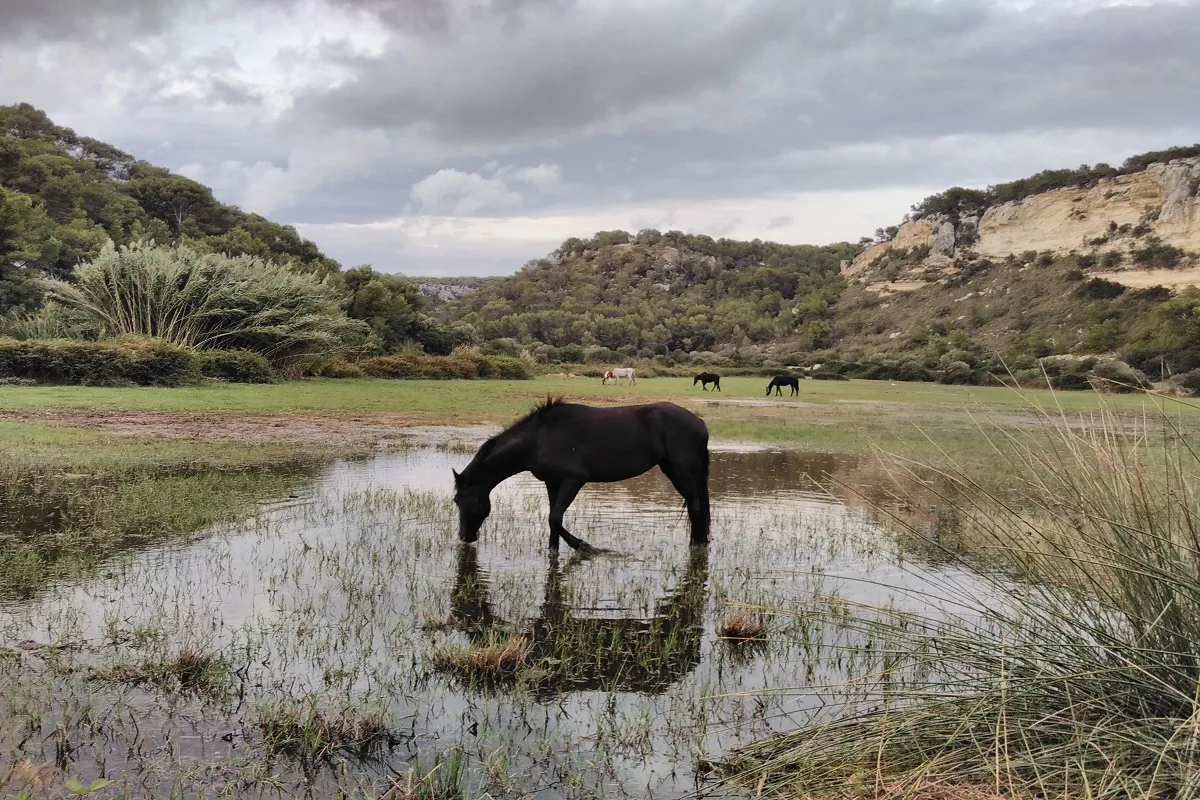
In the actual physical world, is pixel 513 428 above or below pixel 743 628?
above

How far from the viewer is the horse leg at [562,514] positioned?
27.1 ft

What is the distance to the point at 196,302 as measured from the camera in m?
31.4

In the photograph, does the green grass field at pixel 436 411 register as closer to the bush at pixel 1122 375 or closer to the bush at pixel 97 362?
the bush at pixel 97 362

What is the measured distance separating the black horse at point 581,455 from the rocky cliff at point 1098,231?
3140 inches

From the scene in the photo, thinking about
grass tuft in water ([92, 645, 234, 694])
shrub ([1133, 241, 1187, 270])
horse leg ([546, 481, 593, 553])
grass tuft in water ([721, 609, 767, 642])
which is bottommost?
grass tuft in water ([721, 609, 767, 642])

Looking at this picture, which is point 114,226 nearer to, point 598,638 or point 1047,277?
point 598,638

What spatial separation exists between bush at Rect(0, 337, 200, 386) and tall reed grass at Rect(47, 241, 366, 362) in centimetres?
350

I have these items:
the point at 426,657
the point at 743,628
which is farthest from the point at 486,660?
the point at 743,628

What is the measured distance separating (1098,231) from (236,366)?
86491mm

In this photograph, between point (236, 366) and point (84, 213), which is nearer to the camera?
point (236, 366)

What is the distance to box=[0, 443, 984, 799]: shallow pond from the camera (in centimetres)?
383

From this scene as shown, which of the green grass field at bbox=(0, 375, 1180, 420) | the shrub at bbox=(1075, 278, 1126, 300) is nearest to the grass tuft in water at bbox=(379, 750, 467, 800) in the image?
the green grass field at bbox=(0, 375, 1180, 420)

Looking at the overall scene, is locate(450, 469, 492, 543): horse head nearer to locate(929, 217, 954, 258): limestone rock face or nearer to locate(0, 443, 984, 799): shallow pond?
locate(0, 443, 984, 799): shallow pond

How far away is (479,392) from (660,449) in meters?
24.3
